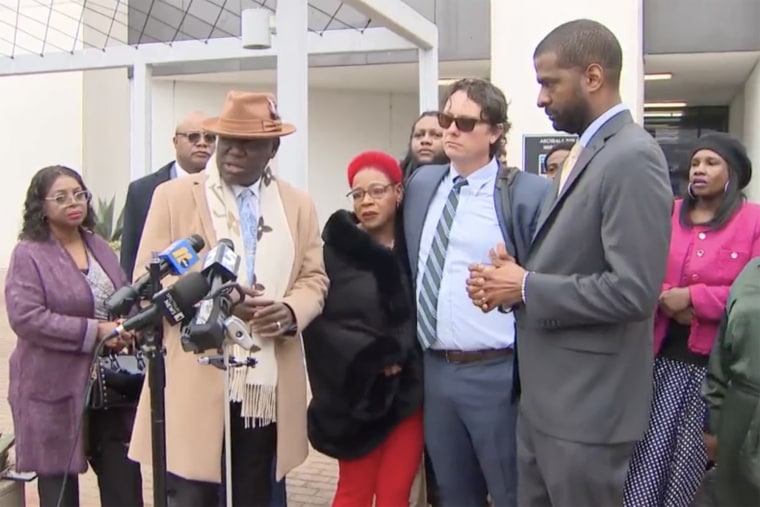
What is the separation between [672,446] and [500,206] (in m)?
1.36

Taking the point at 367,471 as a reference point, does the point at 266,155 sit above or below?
above

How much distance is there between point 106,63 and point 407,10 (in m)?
3.05

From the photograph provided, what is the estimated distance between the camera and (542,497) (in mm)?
2756

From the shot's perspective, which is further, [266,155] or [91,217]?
[91,217]

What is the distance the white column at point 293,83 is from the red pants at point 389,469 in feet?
4.96

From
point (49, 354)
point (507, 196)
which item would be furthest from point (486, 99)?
point (49, 354)

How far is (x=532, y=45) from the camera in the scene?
27.4 feet

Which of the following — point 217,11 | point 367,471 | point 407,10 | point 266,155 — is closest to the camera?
Result: point 266,155

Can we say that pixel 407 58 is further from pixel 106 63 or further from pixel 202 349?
pixel 202 349

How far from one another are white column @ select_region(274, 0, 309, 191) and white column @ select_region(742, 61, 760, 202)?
7097 millimetres

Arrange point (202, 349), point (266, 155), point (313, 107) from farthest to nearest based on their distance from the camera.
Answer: point (313, 107) < point (266, 155) < point (202, 349)

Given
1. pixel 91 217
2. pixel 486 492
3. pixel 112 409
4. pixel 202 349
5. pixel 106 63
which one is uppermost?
pixel 106 63

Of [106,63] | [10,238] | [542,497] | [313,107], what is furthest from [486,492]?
[10,238]

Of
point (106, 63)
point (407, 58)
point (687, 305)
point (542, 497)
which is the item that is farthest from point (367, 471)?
point (407, 58)
